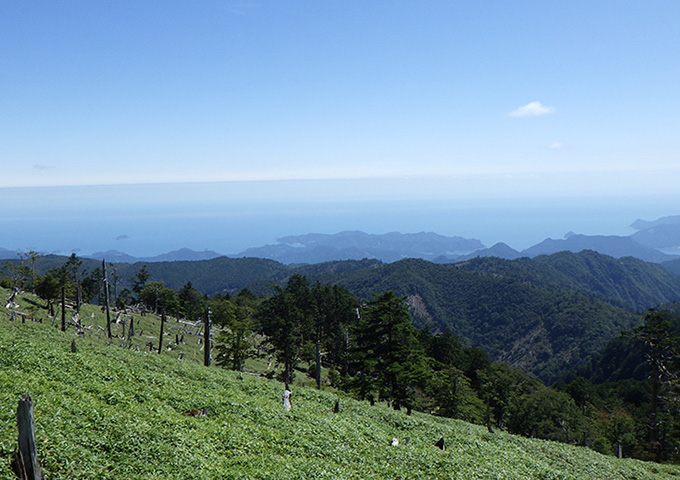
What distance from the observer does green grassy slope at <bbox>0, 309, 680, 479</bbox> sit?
35.9ft

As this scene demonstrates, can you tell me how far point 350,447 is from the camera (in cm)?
1677

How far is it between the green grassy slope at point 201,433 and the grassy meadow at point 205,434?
47 millimetres

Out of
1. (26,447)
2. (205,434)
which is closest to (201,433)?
(205,434)

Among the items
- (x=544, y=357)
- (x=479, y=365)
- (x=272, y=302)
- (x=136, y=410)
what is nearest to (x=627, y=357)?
(x=544, y=357)

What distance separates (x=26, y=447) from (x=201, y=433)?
6865mm

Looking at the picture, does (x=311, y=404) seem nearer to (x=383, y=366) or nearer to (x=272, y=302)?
(x=383, y=366)

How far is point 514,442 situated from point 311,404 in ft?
55.7

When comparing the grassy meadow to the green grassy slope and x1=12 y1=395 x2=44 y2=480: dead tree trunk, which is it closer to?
the green grassy slope

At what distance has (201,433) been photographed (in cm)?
1370

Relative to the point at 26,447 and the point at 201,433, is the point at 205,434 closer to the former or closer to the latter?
the point at 201,433

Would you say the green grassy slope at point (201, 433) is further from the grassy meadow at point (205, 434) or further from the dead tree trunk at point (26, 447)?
the dead tree trunk at point (26, 447)

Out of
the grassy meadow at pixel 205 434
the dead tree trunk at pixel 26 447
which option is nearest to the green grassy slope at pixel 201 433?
the grassy meadow at pixel 205 434

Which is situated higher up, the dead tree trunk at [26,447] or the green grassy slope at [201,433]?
the dead tree trunk at [26,447]

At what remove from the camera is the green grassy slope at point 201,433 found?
1095 cm
